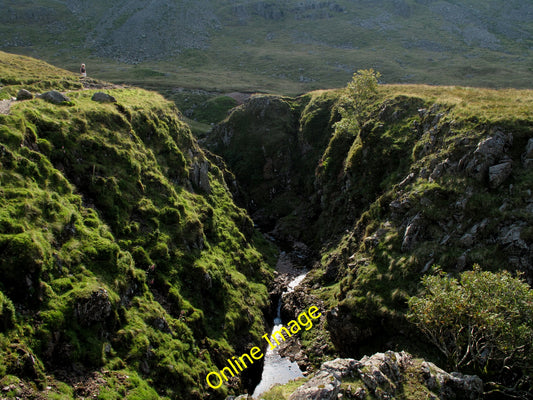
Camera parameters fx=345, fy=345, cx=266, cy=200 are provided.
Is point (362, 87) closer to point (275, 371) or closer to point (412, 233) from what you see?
point (412, 233)

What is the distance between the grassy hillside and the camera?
119ft

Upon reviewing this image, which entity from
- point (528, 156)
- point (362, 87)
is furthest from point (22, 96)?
point (528, 156)

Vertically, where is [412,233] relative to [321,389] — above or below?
above

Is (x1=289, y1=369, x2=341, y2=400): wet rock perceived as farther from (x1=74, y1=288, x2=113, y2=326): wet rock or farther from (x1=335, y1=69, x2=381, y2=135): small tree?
(x1=335, y1=69, x2=381, y2=135): small tree

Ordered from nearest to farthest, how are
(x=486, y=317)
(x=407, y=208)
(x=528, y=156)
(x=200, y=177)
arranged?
1. (x=486, y=317)
2. (x=528, y=156)
3. (x=407, y=208)
4. (x=200, y=177)

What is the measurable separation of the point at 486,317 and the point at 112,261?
3067 centimetres

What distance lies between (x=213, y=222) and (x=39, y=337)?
1235 inches

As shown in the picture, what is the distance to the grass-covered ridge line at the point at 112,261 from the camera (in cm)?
2370

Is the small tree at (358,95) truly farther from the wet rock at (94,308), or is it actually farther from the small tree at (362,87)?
the wet rock at (94,308)

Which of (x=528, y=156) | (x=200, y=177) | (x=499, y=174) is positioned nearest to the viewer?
(x=528, y=156)

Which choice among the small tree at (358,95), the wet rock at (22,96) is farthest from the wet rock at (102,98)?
the small tree at (358,95)

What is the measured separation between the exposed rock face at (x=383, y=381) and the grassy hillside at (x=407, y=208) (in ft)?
11.9

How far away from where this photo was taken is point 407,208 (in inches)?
1729

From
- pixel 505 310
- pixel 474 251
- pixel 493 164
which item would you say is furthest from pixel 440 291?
pixel 493 164
